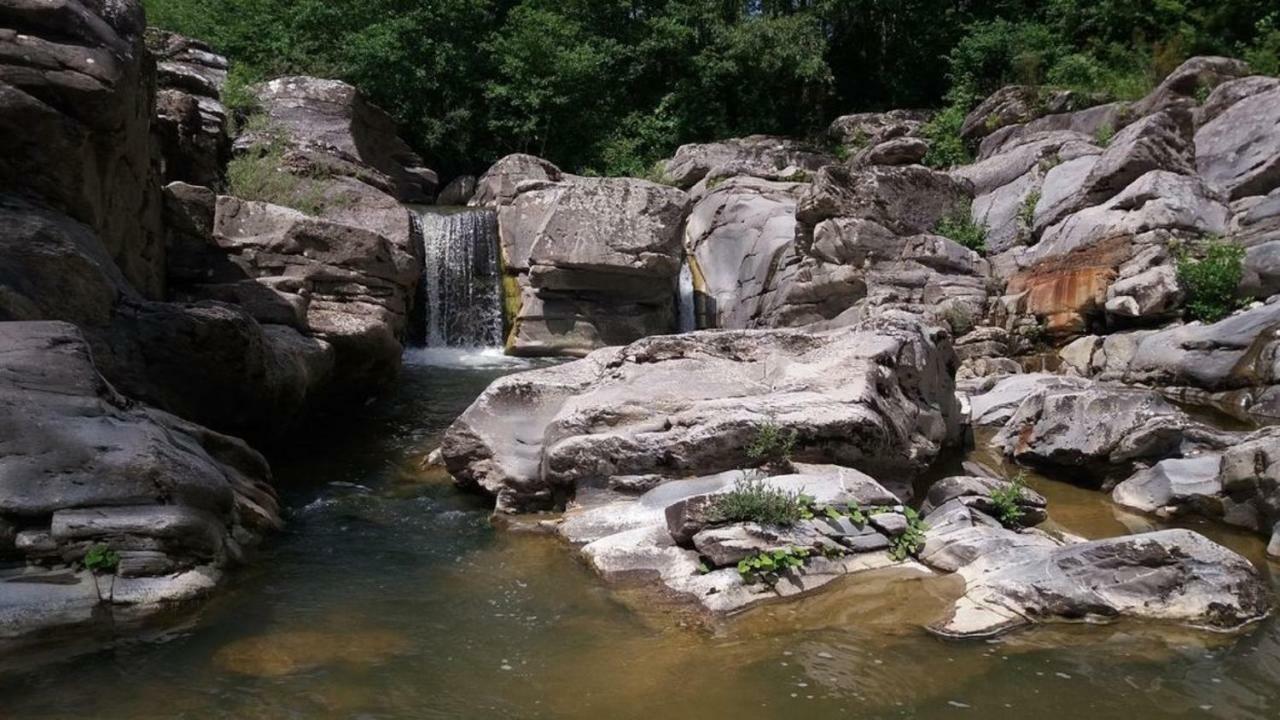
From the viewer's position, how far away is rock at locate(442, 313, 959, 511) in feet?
25.1

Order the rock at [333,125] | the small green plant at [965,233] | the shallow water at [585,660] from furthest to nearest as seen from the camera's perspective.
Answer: the rock at [333,125], the small green plant at [965,233], the shallow water at [585,660]

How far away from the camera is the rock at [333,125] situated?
18.5 m

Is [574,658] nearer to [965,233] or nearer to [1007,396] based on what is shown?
[1007,396]

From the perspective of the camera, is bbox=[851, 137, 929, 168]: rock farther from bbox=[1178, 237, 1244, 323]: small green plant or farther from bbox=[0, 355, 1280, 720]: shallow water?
bbox=[0, 355, 1280, 720]: shallow water

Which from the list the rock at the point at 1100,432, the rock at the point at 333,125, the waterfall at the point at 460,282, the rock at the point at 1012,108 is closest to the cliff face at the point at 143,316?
the rock at the point at 333,125

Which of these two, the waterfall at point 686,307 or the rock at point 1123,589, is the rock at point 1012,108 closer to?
the waterfall at point 686,307

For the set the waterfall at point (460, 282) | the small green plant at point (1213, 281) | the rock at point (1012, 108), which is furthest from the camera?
the rock at point (1012, 108)

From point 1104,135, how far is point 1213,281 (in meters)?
7.06

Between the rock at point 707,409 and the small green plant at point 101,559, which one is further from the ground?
the rock at point 707,409

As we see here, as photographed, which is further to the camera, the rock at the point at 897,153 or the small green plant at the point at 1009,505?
A: the rock at the point at 897,153

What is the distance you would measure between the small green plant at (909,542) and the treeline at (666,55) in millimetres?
19521

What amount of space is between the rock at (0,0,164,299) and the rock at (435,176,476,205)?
49.4 ft

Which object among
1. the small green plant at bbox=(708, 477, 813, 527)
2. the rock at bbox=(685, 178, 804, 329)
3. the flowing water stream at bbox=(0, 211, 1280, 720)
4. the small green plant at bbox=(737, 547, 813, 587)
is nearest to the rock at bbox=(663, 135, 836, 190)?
the rock at bbox=(685, 178, 804, 329)

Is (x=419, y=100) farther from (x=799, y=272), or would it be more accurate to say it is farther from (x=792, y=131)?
(x=799, y=272)
